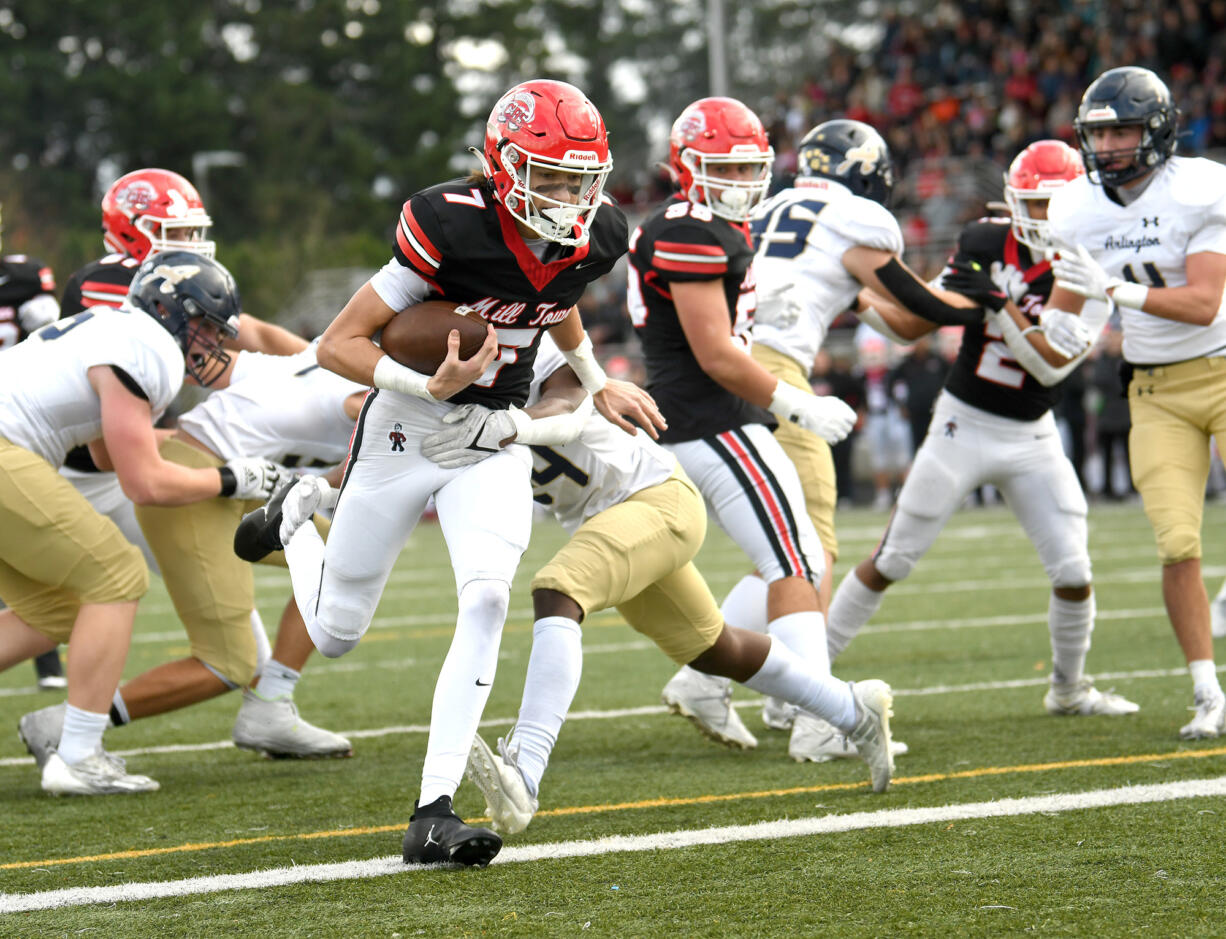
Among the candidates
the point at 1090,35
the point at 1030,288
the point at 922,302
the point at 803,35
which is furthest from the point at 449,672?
the point at 803,35

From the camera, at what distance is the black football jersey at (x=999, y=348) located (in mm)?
5457

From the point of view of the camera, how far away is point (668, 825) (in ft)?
12.5

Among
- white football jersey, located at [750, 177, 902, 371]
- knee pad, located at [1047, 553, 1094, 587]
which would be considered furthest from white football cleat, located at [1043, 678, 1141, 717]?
white football jersey, located at [750, 177, 902, 371]

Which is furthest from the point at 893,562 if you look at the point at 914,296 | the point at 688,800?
the point at 688,800

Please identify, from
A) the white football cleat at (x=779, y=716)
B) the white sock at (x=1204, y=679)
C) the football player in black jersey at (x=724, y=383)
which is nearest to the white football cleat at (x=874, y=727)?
the football player in black jersey at (x=724, y=383)

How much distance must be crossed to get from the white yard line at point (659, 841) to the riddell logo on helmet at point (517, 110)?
5.15ft

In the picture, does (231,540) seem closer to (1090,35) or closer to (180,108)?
(1090,35)

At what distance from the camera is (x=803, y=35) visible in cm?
4084

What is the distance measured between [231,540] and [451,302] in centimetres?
156

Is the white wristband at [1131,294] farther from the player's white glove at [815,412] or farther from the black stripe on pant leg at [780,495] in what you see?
the black stripe on pant leg at [780,495]

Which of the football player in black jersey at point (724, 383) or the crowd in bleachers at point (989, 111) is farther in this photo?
the crowd in bleachers at point (989, 111)

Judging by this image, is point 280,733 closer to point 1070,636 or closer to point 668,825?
point 668,825

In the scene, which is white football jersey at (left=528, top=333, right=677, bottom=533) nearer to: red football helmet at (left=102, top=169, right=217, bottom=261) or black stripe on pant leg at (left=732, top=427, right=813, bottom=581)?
black stripe on pant leg at (left=732, top=427, right=813, bottom=581)

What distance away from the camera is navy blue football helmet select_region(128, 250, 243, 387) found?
4.46 m
